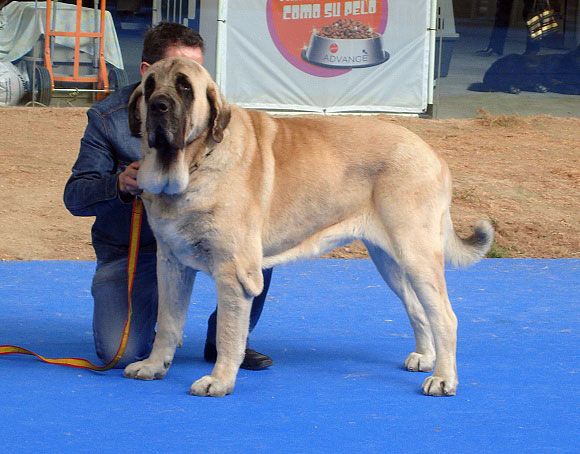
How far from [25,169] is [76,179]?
5.11 m

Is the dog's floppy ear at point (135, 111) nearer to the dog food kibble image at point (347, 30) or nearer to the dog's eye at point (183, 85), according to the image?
the dog's eye at point (183, 85)

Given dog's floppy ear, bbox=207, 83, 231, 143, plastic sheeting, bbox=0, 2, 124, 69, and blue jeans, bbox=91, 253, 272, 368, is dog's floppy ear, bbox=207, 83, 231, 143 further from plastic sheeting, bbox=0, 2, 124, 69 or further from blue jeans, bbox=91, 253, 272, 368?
plastic sheeting, bbox=0, 2, 124, 69

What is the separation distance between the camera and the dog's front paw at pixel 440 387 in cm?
355

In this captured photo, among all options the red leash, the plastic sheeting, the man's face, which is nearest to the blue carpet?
the red leash

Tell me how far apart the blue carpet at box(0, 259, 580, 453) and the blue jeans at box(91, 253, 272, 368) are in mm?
140

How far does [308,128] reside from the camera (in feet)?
12.4

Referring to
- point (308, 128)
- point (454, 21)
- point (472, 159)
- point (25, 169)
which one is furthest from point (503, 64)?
point (308, 128)

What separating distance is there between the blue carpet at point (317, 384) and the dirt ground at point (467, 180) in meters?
1.59

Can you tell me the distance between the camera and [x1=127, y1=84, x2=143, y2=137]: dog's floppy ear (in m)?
3.40

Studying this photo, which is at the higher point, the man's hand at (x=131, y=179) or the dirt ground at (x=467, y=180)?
the man's hand at (x=131, y=179)

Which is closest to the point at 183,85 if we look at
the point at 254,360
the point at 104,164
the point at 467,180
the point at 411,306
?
the point at 104,164

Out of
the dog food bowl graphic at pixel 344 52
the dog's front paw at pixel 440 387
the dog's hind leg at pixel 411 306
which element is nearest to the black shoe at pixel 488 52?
the dog food bowl graphic at pixel 344 52

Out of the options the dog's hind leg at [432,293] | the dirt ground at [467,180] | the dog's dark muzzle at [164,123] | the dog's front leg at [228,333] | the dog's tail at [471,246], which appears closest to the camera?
the dog's dark muzzle at [164,123]

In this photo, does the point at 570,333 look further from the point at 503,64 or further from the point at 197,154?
the point at 503,64
